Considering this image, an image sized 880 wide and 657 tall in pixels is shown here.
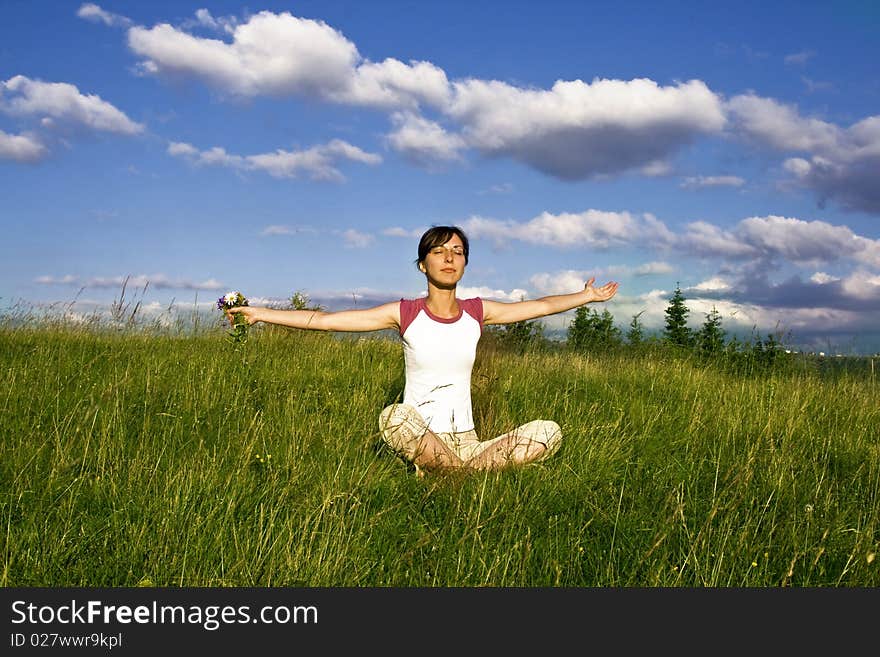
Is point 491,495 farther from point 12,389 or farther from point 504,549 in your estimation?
point 12,389

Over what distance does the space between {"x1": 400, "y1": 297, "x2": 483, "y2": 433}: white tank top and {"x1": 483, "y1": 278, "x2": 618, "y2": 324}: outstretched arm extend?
0.30 meters

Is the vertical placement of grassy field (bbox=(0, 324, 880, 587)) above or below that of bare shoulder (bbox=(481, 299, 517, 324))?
below

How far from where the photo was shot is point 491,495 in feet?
12.2

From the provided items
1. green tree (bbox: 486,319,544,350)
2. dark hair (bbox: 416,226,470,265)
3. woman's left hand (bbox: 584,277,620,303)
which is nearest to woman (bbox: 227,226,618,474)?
dark hair (bbox: 416,226,470,265)

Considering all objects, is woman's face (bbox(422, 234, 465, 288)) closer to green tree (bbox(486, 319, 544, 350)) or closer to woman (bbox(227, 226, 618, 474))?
woman (bbox(227, 226, 618, 474))

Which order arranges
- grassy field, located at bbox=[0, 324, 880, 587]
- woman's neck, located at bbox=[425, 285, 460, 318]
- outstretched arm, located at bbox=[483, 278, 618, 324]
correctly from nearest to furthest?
grassy field, located at bbox=[0, 324, 880, 587], woman's neck, located at bbox=[425, 285, 460, 318], outstretched arm, located at bbox=[483, 278, 618, 324]

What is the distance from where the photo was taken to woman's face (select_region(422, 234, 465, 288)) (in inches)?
184

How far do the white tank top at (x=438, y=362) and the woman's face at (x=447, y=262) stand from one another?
0.90ft

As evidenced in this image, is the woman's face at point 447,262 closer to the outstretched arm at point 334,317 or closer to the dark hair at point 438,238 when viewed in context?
the dark hair at point 438,238

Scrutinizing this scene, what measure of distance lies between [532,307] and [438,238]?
0.95 meters

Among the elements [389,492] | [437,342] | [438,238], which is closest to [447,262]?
[438,238]

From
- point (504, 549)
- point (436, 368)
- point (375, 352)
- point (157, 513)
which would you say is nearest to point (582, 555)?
point (504, 549)

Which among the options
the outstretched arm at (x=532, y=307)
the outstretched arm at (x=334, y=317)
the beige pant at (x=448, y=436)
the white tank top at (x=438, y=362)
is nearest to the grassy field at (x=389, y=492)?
the beige pant at (x=448, y=436)

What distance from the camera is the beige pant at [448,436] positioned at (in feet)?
14.4
